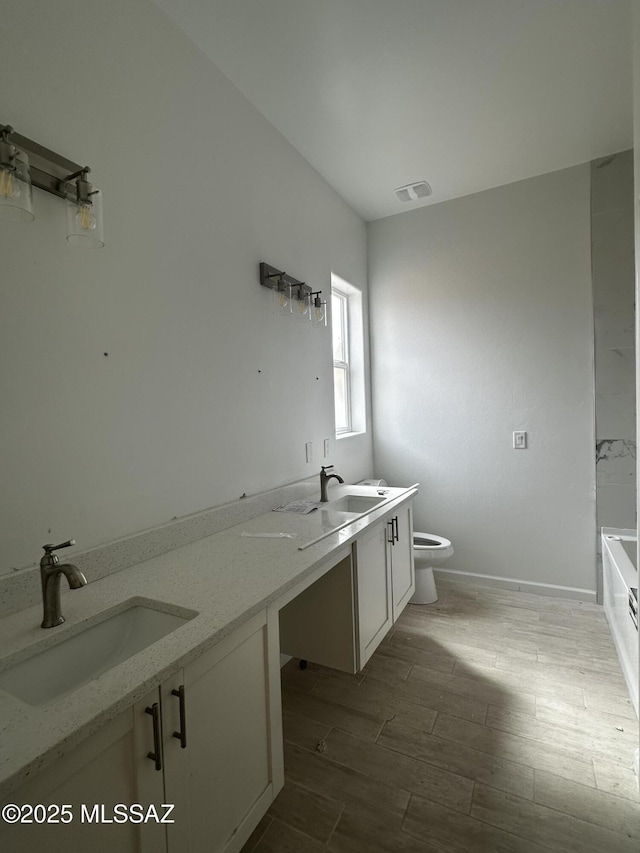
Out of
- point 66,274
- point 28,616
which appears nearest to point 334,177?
point 66,274

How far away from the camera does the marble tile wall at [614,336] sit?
8.48 ft

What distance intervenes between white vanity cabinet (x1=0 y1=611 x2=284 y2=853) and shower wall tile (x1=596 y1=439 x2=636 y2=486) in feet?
8.13

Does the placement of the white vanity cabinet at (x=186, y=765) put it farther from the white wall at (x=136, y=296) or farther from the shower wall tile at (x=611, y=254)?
the shower wall tile at (x=611, y=254)

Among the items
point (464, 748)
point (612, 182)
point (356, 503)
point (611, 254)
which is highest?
point (612, 182)

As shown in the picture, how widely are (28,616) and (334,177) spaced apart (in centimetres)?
287

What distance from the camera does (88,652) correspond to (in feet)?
3.35

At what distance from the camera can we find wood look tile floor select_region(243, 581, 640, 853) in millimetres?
1303

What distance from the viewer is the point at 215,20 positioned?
1.61 meters

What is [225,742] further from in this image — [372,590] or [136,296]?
[136,296]

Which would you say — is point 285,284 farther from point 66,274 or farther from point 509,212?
point 509,212

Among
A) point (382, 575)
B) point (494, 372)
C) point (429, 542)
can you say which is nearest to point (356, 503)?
point (382, 575)

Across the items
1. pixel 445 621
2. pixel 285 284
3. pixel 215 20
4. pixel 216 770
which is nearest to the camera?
pixel 216 770

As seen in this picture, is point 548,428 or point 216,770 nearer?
point 216,770

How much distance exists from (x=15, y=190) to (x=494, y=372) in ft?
9.39
